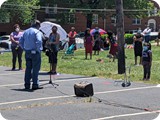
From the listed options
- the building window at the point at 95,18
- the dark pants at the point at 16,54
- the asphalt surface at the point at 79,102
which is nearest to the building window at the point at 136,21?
the building window at the point at 95,18

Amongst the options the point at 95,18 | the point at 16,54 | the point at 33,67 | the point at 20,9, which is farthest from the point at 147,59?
the point at 95,18

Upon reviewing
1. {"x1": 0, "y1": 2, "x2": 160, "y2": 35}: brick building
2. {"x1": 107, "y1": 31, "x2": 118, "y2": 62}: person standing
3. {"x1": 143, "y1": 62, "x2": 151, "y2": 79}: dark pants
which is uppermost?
{"x1": 0, "y1": 2, "x2": 160, "y2": 35}: brick building

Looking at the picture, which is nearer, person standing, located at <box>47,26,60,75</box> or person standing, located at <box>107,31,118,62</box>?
person standing, located at <box>47,26,60,75</box>

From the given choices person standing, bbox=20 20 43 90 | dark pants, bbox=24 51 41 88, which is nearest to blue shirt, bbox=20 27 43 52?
person standing, bbox=20 20 43 90

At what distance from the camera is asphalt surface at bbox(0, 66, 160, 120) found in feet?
27.7

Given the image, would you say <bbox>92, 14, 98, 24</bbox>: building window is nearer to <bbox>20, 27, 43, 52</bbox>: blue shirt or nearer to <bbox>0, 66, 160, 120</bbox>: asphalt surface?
<bbox>0, 66, 160, 120</bbox>: asphalt surface

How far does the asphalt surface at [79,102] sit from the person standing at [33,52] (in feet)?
1.07

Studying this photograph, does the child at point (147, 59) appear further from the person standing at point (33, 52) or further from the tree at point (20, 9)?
the tree at point (20, 9)

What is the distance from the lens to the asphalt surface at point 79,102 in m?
8.44

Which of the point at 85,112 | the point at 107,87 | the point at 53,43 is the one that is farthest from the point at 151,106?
A: the point at 53,43

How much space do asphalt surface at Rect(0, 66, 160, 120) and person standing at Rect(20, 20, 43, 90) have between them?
326mm

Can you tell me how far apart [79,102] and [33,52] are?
8.23 ft

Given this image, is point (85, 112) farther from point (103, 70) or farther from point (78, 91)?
point (103, 70)

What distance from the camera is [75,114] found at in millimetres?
8539
